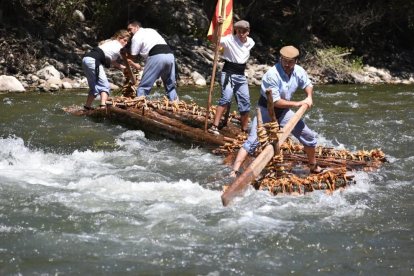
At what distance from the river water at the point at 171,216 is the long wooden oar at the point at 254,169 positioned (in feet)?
0.46

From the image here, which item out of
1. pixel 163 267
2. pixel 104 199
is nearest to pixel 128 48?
pixel 104 199

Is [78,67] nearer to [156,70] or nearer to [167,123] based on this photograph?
[156,70]

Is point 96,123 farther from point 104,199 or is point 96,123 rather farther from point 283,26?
point 283,26

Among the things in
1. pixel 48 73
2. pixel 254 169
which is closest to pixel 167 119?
pixel 254 169

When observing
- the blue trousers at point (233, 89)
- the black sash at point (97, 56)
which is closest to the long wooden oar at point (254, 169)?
the blue trousers at point (233, 89)

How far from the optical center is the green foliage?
23.1m

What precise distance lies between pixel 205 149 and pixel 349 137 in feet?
9.74

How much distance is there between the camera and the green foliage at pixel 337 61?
23.1 meters

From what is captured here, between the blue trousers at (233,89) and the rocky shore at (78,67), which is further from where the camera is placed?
the rocky shore at (78,67)

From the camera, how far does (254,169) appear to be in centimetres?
741

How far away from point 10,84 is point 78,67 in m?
2.67

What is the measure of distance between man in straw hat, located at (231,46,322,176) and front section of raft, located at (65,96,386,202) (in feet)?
0.68

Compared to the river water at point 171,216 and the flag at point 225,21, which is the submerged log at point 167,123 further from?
the flag at point 225,21

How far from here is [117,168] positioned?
29.3 feet
